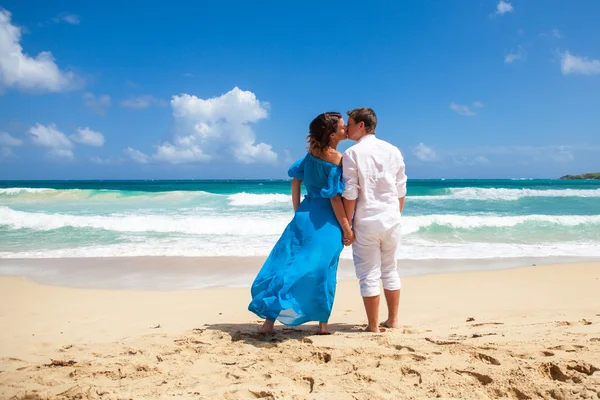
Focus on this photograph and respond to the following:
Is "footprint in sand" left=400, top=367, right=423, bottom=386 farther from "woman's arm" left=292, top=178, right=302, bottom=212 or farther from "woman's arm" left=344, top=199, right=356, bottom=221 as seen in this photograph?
"woman's arm" left=292, top=178, right=302, bottom=212

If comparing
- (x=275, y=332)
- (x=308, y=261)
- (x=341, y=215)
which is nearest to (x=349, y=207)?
(x=341, y=215)

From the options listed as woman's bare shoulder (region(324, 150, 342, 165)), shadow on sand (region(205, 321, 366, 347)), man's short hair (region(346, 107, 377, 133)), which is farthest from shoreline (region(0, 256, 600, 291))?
man's short hair (region(346, 107, 377, 133))

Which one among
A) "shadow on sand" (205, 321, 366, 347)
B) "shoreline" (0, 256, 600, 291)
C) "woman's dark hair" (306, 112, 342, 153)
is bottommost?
"shoreline" (0, 256, 600, 291)

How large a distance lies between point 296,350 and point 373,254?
1.09 meters

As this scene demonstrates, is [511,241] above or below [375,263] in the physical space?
below

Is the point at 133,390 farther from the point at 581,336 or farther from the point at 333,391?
the point at 581,336

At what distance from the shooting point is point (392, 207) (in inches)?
149

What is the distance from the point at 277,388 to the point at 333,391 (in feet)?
1.14

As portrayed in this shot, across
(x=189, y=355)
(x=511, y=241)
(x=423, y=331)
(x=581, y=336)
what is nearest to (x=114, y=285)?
(x=189, y=355)

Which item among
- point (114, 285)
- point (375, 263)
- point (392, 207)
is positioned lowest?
point (114, 285)

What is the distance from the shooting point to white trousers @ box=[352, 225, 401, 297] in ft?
12.4

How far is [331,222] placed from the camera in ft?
12.3

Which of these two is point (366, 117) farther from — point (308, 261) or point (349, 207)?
point (308, 261)

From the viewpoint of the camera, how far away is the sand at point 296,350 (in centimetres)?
260
